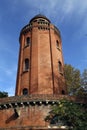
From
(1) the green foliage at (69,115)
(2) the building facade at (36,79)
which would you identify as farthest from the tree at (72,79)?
(1) the green foliage at (69,115)

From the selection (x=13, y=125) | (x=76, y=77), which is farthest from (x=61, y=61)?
(x=13, y=125)

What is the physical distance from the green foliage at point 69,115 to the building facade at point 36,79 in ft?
2.07

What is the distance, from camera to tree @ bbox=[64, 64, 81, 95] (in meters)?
34.1

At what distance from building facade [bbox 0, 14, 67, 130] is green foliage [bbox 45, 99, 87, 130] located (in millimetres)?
632

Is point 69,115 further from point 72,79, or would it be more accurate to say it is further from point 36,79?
point 72,79

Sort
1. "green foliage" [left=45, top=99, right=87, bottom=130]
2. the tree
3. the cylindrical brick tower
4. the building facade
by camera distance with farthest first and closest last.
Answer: the tree
the cylindrical brick tower
the building facade
"green foliage" [left=45, top=99, right=87, bottom=130]

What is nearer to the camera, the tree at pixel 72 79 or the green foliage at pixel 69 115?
the green foliage at pixel 69 115

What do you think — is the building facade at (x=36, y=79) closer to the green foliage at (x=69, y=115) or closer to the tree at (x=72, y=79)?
the green foliage at (x=69, y=115)

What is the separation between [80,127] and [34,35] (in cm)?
1383

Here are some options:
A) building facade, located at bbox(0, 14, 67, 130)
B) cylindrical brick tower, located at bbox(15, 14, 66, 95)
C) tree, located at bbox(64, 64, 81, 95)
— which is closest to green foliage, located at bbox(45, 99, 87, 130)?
building facade, located at bbox(0, 14, 67, 130)

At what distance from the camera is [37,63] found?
84.8ft

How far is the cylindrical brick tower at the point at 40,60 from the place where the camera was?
24.7 meters

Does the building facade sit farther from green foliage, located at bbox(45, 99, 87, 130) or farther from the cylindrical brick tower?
green foliage, located at bbox(45, 99, 87, 130)

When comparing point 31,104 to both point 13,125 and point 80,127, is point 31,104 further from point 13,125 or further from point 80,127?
point 80,127
